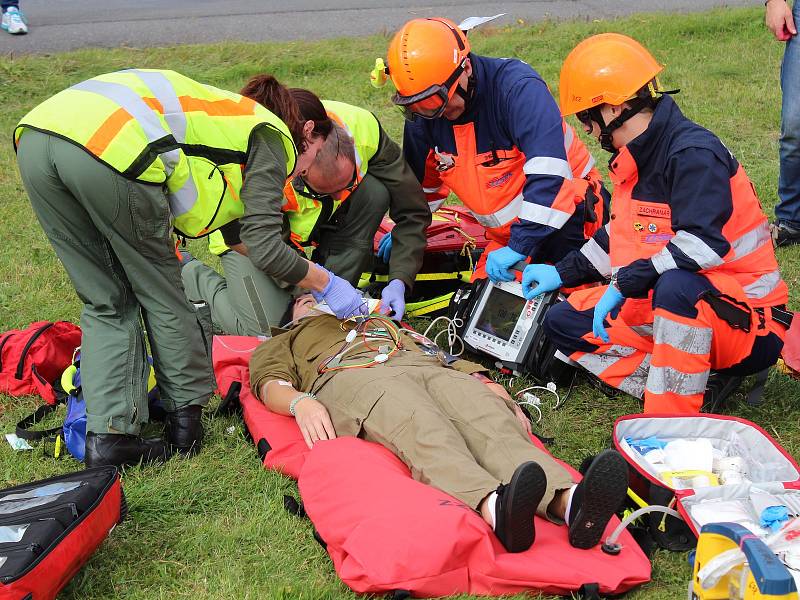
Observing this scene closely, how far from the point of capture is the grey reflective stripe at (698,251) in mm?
3691

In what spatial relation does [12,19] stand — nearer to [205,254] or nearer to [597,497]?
[205,254]

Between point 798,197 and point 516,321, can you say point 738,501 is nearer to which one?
point 516,321

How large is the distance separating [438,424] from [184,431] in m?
1.27

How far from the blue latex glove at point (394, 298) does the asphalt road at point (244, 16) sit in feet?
23.6

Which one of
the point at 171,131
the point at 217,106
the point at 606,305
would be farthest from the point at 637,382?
the point at 171,131

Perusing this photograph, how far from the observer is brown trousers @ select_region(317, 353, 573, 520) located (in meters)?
3.25

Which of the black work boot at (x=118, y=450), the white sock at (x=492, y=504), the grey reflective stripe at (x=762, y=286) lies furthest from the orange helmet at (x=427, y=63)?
the white sock at (x=492, y=504)

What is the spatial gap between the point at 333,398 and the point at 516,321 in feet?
4.39

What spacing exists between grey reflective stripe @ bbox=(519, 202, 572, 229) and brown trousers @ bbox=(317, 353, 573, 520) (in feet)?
3.61

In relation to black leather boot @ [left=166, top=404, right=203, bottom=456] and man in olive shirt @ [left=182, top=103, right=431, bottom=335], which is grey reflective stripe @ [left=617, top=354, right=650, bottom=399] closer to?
man in olive shirt @ [left=182, top=103, right=431, bottom=335]

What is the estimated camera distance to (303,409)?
386cm

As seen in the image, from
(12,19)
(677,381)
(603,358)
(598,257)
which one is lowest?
(603,358)

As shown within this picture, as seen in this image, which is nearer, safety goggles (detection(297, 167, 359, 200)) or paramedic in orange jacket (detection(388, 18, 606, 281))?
paramedic in orange jacket (detection(388, 18, 606, 281))

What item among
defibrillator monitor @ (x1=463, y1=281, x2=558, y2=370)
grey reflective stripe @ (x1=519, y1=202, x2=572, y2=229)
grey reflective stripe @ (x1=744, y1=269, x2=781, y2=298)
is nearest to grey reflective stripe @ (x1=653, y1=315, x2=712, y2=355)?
grey reflective stripe @ (x1=744, y1=269, x2=781, y2=298)
